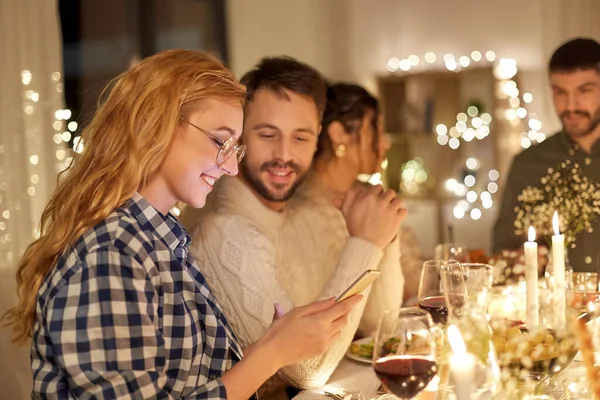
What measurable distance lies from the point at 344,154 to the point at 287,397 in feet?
3.37

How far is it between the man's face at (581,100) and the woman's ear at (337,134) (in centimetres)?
82

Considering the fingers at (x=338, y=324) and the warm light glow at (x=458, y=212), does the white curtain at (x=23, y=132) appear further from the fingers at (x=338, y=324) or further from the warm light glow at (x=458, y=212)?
the warm light glow at (x=458, y=212)

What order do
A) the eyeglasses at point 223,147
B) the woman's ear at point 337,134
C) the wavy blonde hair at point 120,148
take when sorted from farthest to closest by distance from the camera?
the woman's ear at point 337,134 → the eyeglasses at point 223,147 → the wavy blonde hair at point 120,148

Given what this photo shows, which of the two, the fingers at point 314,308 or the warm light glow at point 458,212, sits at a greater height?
the fingers at point 314,308

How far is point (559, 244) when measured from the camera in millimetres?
1650

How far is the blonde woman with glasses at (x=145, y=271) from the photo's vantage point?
1230 millimetres

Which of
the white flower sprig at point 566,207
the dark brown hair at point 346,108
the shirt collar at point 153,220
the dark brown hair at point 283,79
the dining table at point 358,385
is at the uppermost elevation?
the dark brown hair at point 283,79

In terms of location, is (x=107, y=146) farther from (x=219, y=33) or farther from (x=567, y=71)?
(x=219, y=33)

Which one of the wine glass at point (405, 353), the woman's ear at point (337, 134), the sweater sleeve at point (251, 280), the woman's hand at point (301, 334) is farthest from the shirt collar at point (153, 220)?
the woman's ear at point (337, 134)

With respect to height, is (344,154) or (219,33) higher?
(219,33)

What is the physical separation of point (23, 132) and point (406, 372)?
225 centimetres

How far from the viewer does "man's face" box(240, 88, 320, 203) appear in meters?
2.04

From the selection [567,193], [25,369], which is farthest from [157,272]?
[25,369]

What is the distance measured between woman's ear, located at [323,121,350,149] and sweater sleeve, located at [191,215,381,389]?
890 mm
